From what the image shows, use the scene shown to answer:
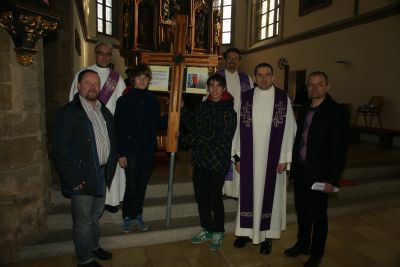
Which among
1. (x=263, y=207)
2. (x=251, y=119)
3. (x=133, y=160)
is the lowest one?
(x=263, y=207)

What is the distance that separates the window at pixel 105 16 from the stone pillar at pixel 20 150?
35.7 feet

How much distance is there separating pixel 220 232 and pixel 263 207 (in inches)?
18.2

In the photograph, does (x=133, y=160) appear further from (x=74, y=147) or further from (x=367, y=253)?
(x=367, y=253)

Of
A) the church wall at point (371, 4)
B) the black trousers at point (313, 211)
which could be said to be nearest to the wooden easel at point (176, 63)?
the black trousers at point (313, 211)

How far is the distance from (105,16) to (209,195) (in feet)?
39.6

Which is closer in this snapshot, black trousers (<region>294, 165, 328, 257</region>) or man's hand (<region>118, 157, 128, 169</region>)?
black trousers (<region>294, 165, 328, 257</region>)

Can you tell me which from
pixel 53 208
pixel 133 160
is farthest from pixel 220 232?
pixel 53 208

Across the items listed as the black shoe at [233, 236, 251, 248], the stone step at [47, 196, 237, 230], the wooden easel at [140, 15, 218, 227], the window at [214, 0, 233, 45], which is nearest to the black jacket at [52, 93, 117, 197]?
the wooden easel at [140, 15, 218, 227]

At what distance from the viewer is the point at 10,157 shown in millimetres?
2738

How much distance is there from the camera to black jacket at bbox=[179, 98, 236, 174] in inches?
111

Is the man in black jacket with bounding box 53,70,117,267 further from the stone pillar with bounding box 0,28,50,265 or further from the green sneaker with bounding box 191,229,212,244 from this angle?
the green sneaker with bounding box 191,229,212,244

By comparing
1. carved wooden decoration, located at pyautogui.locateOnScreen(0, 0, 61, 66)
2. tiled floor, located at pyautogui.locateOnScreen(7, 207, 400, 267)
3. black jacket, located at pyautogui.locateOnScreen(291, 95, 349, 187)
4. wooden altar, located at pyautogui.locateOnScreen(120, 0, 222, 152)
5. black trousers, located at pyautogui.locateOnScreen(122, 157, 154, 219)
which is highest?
wooden altar, located at pyautogui.locateOnScreen(120, 0, 222, 152)

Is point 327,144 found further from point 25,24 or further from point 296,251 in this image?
point 25,24

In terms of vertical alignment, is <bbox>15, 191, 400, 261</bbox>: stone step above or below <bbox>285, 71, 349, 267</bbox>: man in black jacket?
below
